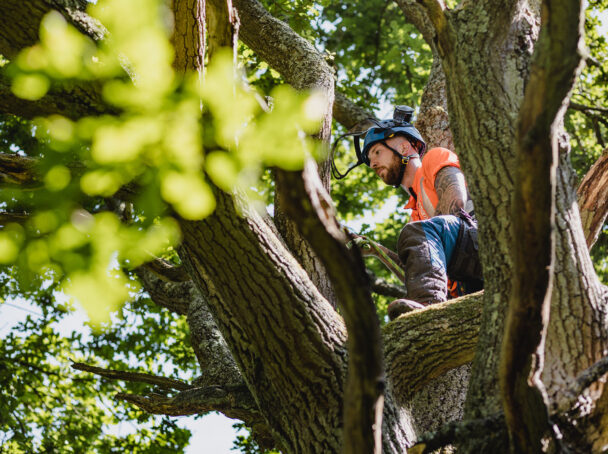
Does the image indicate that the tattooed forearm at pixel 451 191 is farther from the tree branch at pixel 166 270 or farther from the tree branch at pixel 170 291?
the tree branch at pixel 170 291

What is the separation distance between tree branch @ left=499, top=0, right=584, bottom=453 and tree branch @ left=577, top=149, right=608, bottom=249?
197 centimetres

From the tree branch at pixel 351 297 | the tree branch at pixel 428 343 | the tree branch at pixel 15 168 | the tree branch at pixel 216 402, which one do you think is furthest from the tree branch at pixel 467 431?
the tree branch at pixel 15 168

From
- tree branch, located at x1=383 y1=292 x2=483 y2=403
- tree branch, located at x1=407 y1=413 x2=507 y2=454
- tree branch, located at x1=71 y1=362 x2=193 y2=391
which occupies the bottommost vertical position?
tree branch, located at x1=407 y1=413 x2=507 y2=454

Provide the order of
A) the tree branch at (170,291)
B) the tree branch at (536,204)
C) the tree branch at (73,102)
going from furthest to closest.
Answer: the tree branch at (170,291) < the tree branch at (73,102) < the tree branch at (536,204)

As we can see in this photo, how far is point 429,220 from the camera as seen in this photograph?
336cm

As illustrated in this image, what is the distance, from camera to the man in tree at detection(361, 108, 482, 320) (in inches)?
125

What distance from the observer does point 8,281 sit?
675 centimetres

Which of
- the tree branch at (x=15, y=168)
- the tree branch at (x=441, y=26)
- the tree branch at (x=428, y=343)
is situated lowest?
the tree branch at (x=428, y=343)

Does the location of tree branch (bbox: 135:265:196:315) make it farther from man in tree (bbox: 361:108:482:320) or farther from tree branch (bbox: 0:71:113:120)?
tree branch (bbox: 0:71:113:120)

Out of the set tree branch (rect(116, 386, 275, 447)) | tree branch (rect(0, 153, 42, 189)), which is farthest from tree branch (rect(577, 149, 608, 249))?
tree branch (rect(0, 153, 42, 189))

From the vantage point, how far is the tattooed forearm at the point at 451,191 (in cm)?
350

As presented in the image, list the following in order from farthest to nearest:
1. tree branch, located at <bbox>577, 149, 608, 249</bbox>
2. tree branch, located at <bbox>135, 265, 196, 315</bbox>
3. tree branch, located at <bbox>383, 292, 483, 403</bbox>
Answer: tree branch, located at <bbox>135, 265, 196, 315</bbox>
tree branch, located at <bbox>577, 149, 608, 249</bbox>
tree branch, located at <bbox>383, 292, 483, 403</bbox>

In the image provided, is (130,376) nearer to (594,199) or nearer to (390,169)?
(390,169)

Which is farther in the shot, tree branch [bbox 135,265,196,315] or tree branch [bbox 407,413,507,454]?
tree branch [bbox 135,265,196,315]
